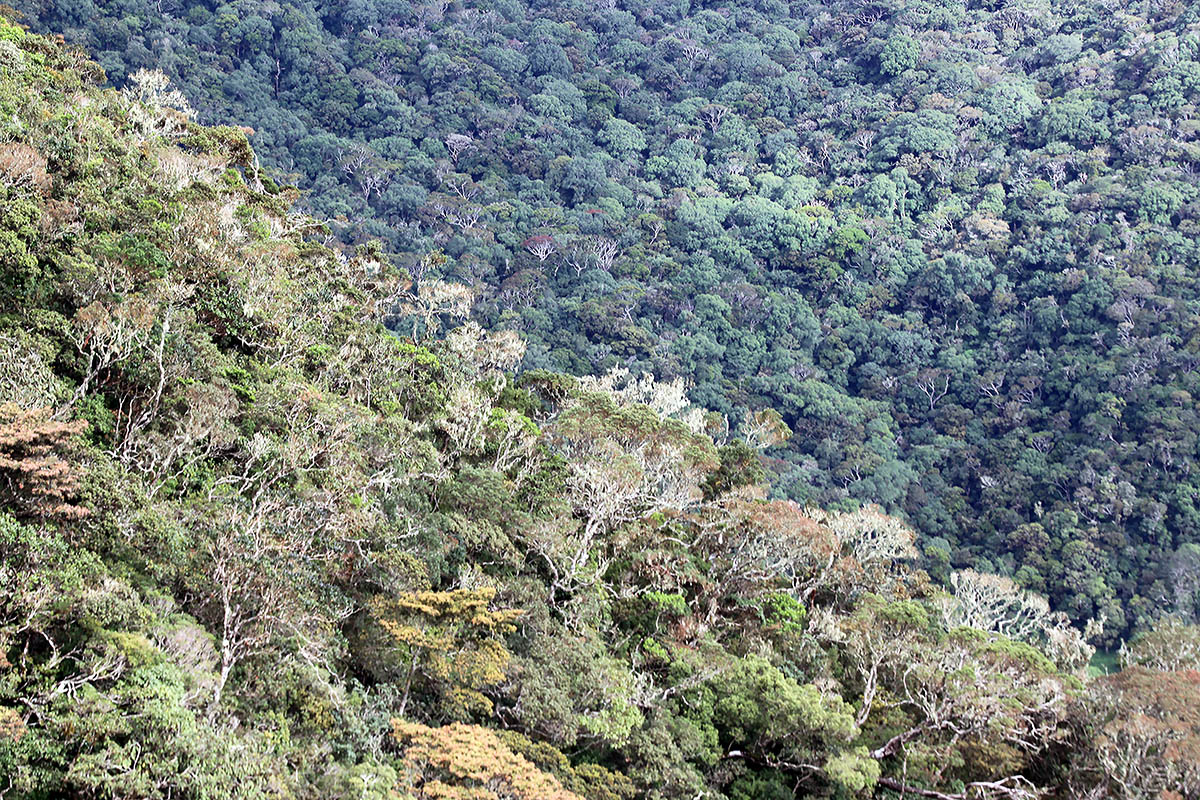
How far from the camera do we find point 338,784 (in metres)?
13.0

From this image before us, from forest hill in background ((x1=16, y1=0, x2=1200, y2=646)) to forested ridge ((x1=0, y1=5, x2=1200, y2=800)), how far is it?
64.2 ft

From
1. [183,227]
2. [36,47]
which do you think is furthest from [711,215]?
[183,227]

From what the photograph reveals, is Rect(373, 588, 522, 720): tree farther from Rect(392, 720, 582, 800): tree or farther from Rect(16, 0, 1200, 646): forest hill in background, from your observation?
Rect(16, 0, 1200, 646): forest hill in background

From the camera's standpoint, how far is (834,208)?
73125 mm

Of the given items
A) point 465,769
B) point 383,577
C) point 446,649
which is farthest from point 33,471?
point 465,769

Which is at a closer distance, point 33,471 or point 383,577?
point 33,471

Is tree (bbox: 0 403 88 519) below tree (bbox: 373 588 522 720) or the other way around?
the other way around

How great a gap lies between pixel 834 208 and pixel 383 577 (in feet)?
205

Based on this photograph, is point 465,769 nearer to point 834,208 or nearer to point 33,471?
point 33,471

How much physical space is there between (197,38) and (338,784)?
255 feet

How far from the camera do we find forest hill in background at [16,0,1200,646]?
47875 millimetres

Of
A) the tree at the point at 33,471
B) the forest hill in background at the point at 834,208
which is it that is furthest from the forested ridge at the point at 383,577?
the forest hill in background at the point at 834,208

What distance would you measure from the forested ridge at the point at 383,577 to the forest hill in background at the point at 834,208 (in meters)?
19.6

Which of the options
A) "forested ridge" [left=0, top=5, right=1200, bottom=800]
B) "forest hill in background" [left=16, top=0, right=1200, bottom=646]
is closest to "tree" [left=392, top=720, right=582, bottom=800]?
"forested ridge" [left=0, top=5, right=1200, bottom=800]
